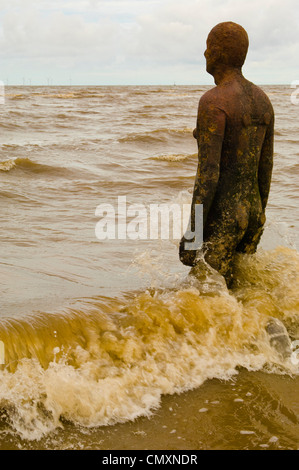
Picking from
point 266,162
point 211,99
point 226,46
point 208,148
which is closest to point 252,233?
point 266,162

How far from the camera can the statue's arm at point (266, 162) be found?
4.03 metres

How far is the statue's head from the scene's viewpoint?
3.77 m

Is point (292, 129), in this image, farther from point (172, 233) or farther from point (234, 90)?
point (234, 90)

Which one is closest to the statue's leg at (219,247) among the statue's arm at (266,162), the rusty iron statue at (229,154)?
the rusty iron statue at (229,154)

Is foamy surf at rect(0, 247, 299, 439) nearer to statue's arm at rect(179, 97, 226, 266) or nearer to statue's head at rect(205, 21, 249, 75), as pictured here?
statue's arm at rect(179, 97, 226, 266)

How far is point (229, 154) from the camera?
3914 mm

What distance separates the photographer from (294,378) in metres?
3.68

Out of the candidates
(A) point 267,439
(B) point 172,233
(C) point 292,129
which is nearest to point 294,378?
(A) point 267,439

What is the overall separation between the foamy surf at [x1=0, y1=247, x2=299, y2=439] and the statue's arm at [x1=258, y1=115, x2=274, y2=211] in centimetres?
61

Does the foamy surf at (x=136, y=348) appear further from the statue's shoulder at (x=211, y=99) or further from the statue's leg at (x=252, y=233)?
the statue's shoulder at (x=211, y=99)

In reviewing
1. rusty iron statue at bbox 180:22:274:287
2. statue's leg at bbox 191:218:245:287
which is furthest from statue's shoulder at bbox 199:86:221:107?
statue's leg at bbox 191:218:245:287

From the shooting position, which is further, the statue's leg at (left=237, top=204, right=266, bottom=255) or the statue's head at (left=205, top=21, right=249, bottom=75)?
the statue's leg at (left=237, top=204, right=266, bottom=255)

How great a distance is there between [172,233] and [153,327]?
333 centimetres

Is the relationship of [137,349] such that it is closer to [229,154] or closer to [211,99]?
[229,154]
